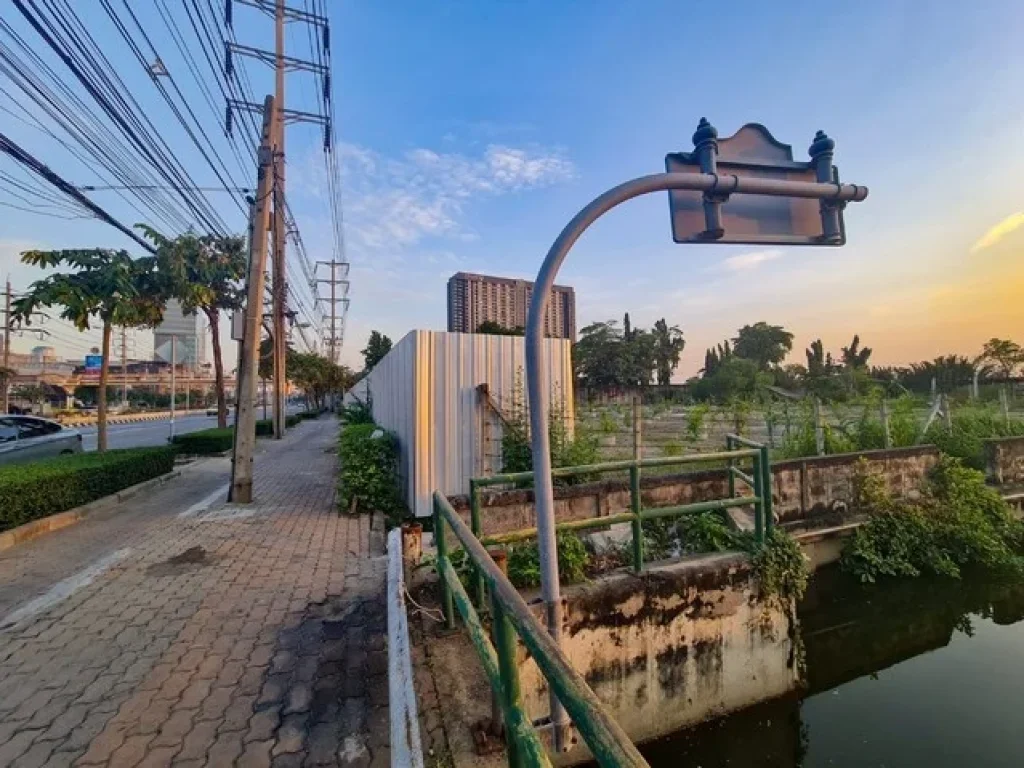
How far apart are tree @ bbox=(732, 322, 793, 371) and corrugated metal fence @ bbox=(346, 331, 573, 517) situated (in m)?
56.8

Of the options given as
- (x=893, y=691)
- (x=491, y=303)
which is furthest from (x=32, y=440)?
(x=491, y=303)

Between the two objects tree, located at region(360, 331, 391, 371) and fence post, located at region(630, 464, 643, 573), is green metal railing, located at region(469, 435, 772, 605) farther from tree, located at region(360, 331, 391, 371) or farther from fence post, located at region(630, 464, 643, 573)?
tree, located at region(360, 331, 391, 371)

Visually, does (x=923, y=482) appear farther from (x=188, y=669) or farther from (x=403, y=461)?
(x=188, y=669)

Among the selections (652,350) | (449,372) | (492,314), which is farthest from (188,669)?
(652,350)

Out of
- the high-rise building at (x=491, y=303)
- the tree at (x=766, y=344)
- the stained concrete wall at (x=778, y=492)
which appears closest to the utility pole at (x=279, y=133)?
the stained concrete wall at (x=778, y=492)

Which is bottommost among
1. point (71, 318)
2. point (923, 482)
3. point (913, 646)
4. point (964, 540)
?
point (913, 646)

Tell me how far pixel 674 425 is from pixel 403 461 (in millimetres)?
6143

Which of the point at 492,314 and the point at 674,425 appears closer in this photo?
the point at 674,425

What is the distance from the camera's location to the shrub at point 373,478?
6.88 meters

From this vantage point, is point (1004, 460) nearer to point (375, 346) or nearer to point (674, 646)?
point (674, 646)

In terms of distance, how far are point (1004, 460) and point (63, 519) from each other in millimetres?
14070

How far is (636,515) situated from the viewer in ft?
12.5

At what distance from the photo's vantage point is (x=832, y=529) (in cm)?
645

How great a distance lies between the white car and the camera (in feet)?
30.8
